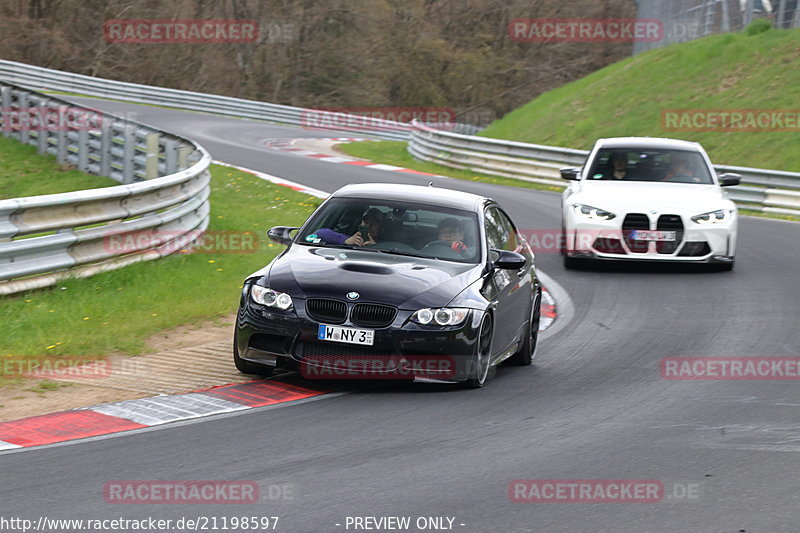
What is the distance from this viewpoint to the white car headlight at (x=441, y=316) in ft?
25.6

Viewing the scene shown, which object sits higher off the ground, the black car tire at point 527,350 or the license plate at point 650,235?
the license plate at point 650,235

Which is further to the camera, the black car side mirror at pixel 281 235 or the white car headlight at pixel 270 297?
the black car side mirror at pixel 281 235

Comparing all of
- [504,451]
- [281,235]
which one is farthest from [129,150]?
[504,451]

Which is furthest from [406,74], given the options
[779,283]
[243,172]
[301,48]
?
[779,283]

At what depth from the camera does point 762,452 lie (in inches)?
264

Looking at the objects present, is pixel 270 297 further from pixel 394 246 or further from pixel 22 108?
pixel 22 108

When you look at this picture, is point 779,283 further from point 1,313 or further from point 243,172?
point 243,172

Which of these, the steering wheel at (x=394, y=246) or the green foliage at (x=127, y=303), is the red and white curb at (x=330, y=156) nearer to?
the green foliage at (x=127, y=303)

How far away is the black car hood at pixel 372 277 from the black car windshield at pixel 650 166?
284 inches

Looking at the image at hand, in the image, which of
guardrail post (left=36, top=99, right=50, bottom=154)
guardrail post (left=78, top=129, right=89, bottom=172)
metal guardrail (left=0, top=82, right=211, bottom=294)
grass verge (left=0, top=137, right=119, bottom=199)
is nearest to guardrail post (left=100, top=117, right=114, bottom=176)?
metal guardrail (left=0, top=82, right=211, bottom=294)

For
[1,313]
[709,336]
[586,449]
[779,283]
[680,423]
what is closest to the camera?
[586,449]

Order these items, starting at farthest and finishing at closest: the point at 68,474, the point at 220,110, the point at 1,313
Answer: the point at 220,110
the point at 1,313
the point at 68,474

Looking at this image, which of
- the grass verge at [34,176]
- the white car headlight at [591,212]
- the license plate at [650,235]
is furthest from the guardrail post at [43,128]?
the license plate at [650,235]

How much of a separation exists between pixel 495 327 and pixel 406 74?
52839 mm
